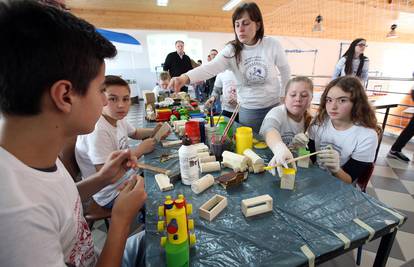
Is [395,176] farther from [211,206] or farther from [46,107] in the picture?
[46,107]

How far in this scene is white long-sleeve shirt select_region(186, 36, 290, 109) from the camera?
5.06 feet

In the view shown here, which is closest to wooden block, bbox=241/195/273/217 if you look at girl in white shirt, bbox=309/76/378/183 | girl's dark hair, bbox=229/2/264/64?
girl in white shirt, bbox=309/76/378/183

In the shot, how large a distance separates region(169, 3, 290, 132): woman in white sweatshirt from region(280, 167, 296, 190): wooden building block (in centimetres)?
90

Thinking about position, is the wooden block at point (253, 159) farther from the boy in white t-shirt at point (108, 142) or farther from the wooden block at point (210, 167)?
the boy in white t-shirt at point (108, 142)

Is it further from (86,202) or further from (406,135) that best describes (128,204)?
(406,135)

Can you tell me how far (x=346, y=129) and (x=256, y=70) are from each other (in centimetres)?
72

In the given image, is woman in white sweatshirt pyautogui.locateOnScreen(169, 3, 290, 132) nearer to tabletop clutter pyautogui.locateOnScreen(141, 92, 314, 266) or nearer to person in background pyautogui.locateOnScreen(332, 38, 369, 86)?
tabletop clutter pyautogui.locateOnScreen(141, 92, 314, 266)

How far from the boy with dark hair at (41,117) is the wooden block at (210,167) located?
1.55 feet

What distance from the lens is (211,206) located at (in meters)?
0.71

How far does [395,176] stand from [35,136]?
9.63ft

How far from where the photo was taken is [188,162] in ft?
2.75

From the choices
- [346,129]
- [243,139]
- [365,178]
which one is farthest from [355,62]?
[243,139]

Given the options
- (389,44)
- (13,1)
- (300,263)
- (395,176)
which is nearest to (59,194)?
(13,1)

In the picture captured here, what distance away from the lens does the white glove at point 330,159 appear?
965 millimetres
